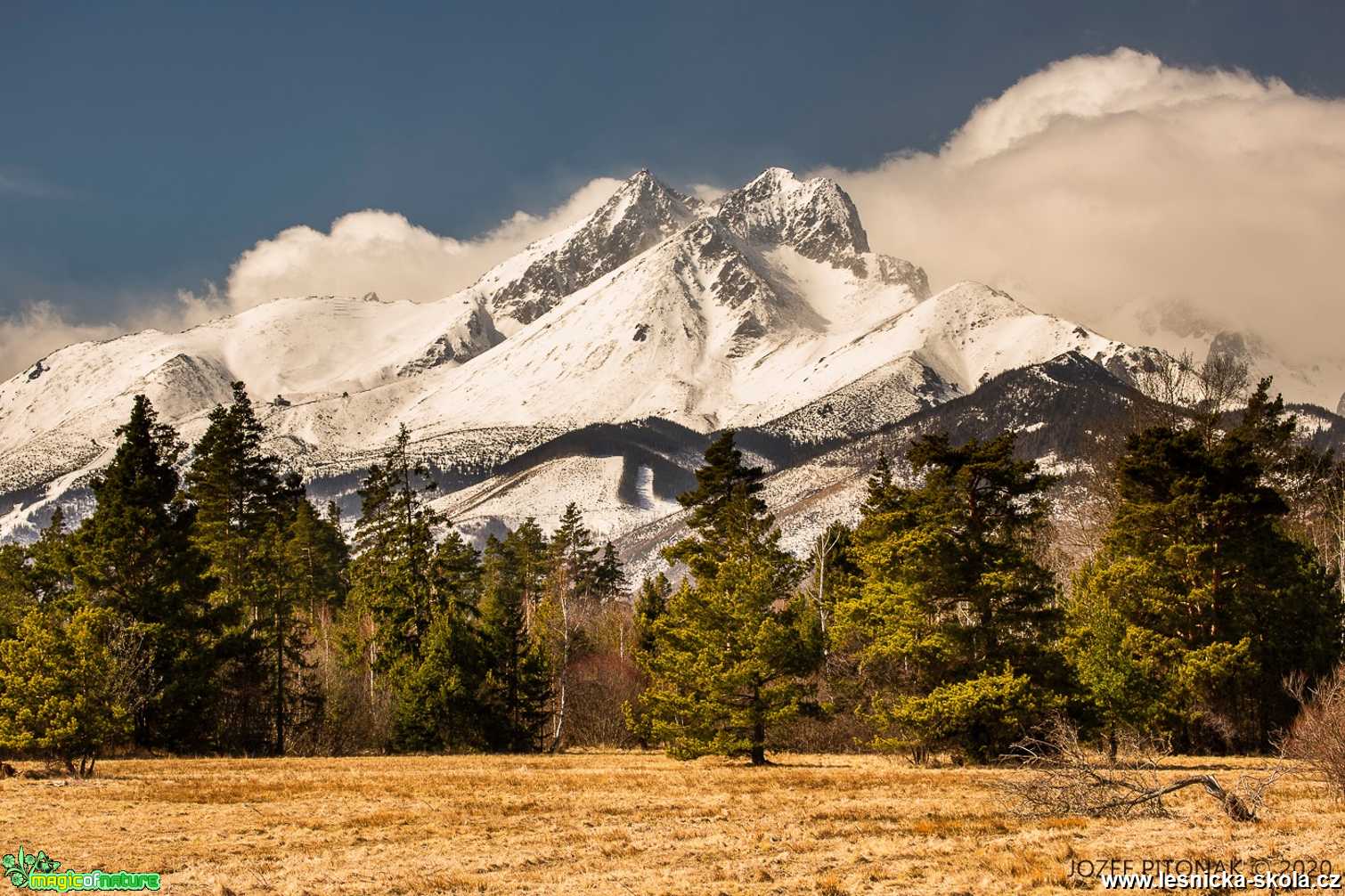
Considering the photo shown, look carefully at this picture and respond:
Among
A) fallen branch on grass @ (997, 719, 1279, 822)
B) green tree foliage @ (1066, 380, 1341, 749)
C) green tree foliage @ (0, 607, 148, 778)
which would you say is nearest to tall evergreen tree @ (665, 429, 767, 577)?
green tree foliage @ (1066, 380, 1341, 749)

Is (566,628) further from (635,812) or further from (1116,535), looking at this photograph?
(635,812)

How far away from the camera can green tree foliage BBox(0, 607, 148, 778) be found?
30.8 metres

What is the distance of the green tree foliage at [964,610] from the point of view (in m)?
34.0

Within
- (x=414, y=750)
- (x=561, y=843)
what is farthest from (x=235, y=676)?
(x=561, y=843)

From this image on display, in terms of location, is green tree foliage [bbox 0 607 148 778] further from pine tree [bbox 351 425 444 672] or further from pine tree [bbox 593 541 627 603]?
pine tree [bbox 593 541 627 603]

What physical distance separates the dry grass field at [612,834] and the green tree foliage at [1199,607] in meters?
5.87

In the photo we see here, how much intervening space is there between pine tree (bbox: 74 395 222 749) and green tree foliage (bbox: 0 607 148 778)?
787 centimetres

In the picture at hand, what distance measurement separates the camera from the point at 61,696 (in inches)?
1232

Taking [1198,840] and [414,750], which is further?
[414,750]

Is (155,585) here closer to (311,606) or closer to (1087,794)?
(311,606)

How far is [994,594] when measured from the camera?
35.3 m

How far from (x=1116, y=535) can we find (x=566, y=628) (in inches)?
946

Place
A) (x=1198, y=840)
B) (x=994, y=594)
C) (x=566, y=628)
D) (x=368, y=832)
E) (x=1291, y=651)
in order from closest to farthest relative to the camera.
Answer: (x=1198, y=840), (x=368, y=832), (x=994, y=594), (x=1291, y=651), (x=566, y=628)

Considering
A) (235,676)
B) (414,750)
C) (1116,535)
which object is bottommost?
(414,750)
